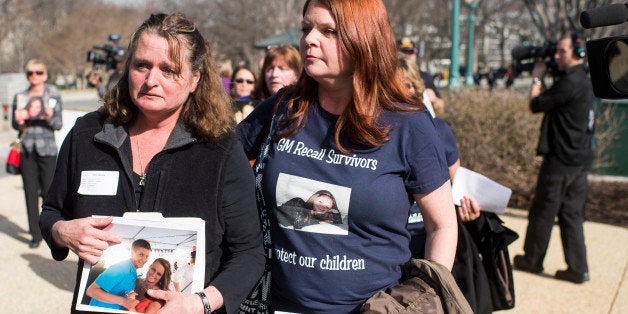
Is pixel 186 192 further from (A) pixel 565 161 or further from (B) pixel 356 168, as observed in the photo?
(A) pixel 565 161

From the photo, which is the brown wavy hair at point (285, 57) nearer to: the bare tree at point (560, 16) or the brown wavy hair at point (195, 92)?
the brown wavy hair at point (195, 92)

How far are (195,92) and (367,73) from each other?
57 cm

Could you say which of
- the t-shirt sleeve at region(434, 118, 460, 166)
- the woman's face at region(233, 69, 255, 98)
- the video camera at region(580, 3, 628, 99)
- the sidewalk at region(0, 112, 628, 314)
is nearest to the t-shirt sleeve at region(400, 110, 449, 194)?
the video camera at region(580, 3, 628, 99)

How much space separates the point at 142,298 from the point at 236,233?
1.18 feet

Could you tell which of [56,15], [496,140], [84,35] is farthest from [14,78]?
[56,15]

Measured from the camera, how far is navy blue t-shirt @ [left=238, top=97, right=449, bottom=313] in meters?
2.04

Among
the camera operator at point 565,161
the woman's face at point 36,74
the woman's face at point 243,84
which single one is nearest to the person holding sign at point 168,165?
the woman's face at point 243,84

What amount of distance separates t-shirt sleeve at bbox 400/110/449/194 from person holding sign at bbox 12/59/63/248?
18.6ft

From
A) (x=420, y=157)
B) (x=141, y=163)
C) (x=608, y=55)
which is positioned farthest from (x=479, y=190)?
(x=141, y=163)

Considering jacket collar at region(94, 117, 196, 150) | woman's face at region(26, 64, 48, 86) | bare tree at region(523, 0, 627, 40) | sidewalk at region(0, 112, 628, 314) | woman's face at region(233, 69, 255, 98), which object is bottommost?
sidewalk at region(0, 112, 628, 314)

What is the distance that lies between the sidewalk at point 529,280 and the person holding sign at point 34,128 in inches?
11.1

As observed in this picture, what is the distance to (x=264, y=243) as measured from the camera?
222 centimetres

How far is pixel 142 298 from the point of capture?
6.29ft

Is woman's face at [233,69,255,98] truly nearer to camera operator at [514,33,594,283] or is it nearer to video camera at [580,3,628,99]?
camera operator at [514,33,594,283]
